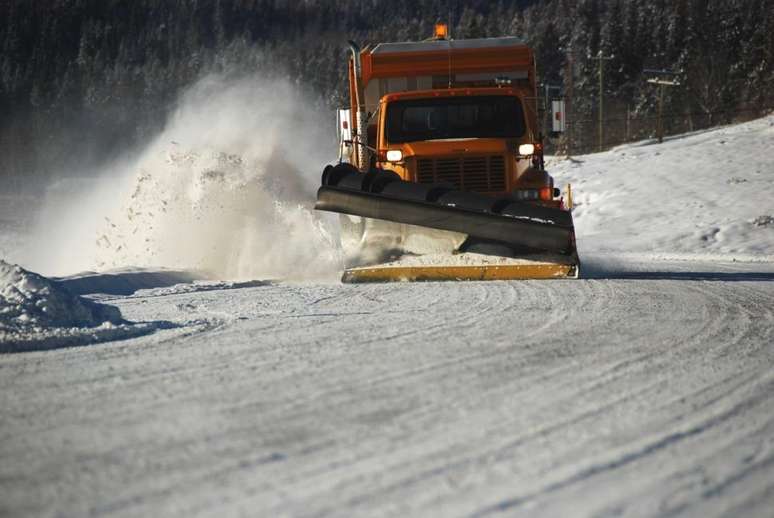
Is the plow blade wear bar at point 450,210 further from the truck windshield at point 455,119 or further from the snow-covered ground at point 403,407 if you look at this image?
the truck windshield at point 455,119

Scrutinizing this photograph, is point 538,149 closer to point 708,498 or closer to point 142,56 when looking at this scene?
→ point 708,498

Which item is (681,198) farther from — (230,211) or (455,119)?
(230,211)

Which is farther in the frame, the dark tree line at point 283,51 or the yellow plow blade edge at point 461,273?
the dark tree line at point 283,51

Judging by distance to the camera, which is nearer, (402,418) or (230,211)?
(402,418)

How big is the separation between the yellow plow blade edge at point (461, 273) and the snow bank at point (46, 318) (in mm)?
2793

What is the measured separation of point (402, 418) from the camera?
11.5 ft

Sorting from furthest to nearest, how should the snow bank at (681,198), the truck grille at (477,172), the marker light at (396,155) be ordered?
the snow bank at (681,198) → the marker light at (396,155) → the truck grille at (477,172)

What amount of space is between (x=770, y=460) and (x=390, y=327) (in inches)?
118

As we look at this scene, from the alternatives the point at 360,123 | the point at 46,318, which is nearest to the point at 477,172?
the point at 360,123

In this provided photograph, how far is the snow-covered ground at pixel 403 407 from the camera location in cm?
271

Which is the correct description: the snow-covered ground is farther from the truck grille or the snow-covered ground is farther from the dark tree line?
the dark tree line

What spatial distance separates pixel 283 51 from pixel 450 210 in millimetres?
120554

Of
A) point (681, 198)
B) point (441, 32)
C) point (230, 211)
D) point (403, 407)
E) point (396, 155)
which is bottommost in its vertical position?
point (681, 198)

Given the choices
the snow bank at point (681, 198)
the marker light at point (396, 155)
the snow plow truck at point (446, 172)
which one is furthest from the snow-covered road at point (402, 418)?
the snow bank at point (681, 198)
